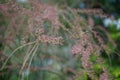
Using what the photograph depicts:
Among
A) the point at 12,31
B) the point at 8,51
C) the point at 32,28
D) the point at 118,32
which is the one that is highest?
the point at 32,28

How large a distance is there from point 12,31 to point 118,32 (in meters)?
1.30

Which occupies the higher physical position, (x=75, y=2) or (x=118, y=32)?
(x=75, y=2)

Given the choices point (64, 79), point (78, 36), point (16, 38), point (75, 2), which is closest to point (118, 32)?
point (75, 2)

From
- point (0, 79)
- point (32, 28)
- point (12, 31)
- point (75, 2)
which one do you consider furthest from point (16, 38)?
point (75, 2)

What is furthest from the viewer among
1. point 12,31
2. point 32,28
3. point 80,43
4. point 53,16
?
point 12,31

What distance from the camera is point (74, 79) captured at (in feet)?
5.76

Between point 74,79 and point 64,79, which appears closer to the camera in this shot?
point 74,79

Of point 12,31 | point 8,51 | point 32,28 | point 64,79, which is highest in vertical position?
point 32,28

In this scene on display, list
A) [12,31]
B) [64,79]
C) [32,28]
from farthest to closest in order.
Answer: [64,79]
[12,31]
[32,28]

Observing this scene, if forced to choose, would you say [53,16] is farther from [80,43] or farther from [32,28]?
[80,43]

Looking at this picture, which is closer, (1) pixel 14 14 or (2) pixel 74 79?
(2) pixel 74 79

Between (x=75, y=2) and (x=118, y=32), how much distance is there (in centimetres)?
53

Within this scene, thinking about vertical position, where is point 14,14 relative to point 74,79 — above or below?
above

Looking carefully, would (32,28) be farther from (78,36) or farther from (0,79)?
(0,79)
